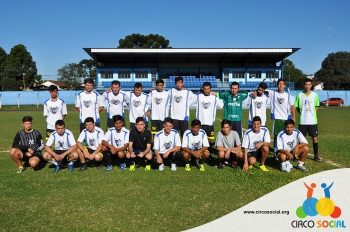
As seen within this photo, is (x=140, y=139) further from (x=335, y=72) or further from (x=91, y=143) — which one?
(x=335, y=72)

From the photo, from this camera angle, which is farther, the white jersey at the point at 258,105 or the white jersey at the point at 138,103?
the white jersey at the point at 138,103

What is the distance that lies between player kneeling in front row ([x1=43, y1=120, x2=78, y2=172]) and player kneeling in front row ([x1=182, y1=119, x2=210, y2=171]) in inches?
88.5

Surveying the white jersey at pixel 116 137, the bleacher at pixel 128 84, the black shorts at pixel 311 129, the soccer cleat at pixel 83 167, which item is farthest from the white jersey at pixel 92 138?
the bleacher at pixel 128 84

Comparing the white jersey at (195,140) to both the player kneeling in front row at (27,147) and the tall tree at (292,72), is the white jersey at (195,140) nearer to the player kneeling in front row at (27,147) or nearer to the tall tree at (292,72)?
the player kneeling in front row at (27,147)

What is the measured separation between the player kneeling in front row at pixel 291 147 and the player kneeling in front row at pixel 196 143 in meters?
1.48

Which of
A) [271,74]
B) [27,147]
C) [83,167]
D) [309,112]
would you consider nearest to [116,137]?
[83,167]

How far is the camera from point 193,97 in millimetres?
8047

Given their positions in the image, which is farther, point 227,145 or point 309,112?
point 309,112

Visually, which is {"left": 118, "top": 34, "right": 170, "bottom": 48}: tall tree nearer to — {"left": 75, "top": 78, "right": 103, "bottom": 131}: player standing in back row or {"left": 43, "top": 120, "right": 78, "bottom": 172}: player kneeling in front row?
{"left": 75, "top": 78, "right": 103, "bottom": 131}: player standing in back row

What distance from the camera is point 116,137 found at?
23.7ft

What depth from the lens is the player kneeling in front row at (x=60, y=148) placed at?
689 centimetres

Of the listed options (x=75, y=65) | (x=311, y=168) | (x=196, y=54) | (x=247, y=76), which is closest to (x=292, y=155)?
(x=311, y=168)

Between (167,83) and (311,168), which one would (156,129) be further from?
(167,83)

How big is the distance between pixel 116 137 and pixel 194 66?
40542mm
